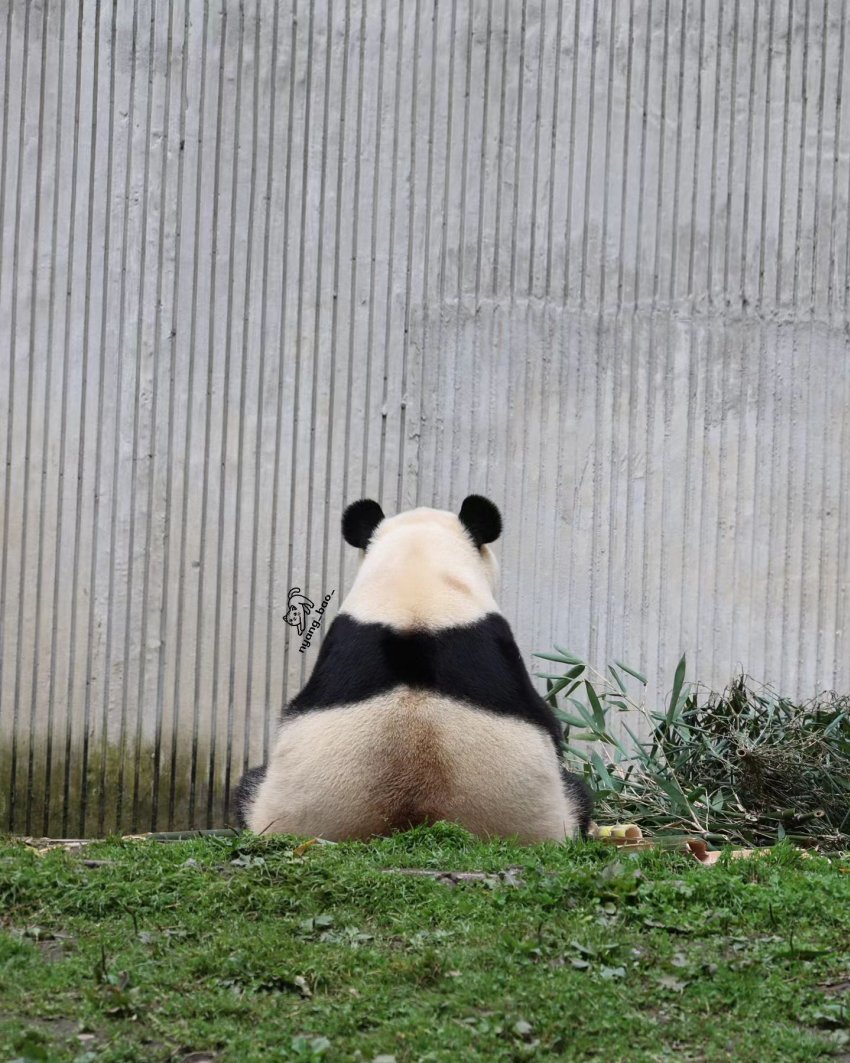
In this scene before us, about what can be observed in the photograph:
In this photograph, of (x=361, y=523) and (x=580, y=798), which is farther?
(x=361, y=523)

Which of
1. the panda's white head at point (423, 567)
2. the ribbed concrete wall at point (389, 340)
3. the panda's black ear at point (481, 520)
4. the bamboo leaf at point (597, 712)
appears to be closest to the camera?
the panda's white head at point (423, 567)

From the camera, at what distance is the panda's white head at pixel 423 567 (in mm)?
4449

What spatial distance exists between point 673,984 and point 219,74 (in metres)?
6.09

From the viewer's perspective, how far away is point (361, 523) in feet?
16.9

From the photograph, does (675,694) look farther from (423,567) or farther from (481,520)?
(423,567)

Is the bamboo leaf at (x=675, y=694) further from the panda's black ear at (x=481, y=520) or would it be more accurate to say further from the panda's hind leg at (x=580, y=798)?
the panda's black ear at (x=481, y=520)

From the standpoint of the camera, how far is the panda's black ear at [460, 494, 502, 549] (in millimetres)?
5070

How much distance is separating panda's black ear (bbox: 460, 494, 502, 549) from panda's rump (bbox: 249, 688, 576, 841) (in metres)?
0.96

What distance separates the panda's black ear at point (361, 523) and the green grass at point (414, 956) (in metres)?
1.45

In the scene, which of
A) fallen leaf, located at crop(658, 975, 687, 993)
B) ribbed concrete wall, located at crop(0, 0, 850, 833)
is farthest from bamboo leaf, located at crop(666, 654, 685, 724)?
fallen leaf, located at crop(658, 975, 687, 993)

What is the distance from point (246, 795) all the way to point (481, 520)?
54.8 inches

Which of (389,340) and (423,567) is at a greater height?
(389,340)

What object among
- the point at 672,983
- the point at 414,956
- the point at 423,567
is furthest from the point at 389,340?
the point at 672,983

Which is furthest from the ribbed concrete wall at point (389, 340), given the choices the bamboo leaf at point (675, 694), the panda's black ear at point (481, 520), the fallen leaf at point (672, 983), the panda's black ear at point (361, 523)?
the fallen leaf at point (672, 983)
